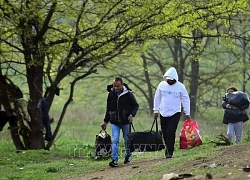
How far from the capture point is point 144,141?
476 inches

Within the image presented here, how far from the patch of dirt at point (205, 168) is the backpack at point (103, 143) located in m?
0.89

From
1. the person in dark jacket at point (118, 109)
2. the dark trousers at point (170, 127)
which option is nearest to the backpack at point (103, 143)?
the person in dark jacket at point (118, 109)

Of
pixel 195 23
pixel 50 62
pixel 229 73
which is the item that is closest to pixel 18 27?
pixel 50 62

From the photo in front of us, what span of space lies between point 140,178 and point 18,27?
8.19 meters

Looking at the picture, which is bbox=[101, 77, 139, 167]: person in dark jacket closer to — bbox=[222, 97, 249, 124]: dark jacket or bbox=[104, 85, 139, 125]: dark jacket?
bbox=[104, 85, 139, 125]: dark jacket

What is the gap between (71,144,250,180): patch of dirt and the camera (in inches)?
332

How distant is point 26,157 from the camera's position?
54.1 feet

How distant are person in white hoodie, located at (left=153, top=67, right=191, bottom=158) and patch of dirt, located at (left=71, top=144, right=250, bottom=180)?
2.41ft

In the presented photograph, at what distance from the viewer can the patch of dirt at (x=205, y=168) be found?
8.44 metres

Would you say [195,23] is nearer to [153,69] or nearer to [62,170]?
[62,170]

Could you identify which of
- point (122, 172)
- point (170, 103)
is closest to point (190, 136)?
point (170, 103)

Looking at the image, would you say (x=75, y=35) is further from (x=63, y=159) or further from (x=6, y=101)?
(x=63, y=159)

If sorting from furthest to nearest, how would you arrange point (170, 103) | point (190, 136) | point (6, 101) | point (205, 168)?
point (6, 101), point (190, 136), point (170, 103), point (205, 168)

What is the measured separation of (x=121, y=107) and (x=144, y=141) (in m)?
0.79
